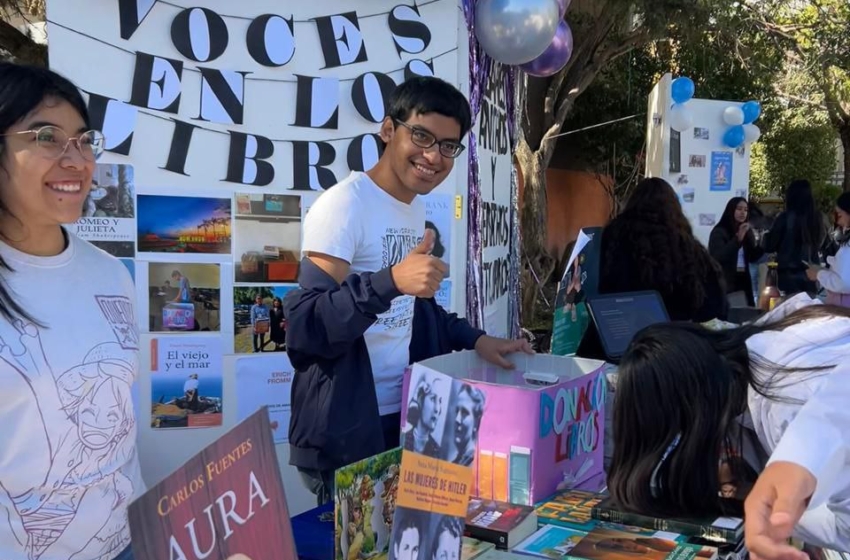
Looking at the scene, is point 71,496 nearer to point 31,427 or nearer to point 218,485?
point 31,427

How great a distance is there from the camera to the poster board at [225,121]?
269 centimetres

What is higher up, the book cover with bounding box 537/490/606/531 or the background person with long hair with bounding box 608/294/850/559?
the background person with long hair with bounding box 608/294/850/559

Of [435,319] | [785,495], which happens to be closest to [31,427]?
[435,319]

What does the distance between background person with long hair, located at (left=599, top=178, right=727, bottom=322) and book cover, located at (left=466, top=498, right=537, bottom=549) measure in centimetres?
205

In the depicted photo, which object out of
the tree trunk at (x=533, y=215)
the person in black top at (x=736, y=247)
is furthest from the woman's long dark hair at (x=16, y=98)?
the tree trunk at (x=533, y=215)

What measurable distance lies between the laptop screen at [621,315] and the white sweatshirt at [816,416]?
126 centimetres

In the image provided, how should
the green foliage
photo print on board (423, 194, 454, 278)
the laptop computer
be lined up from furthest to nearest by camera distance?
the green foliage
photo print on board (423, 194, 454, 278)
the laptop computer

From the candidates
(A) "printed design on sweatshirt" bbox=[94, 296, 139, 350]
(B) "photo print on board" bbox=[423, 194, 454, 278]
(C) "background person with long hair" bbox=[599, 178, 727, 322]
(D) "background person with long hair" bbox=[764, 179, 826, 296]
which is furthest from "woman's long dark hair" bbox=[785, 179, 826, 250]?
(A) "printed design on sweatshirt" bbox=[94, 296, 139, 350]

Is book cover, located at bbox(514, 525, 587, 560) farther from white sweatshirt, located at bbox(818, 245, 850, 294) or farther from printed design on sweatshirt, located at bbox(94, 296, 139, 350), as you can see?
white sweatshirt, located at bbox(818, 245, 850, 294)

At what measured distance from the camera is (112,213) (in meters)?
2.74

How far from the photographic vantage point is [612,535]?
1.30m

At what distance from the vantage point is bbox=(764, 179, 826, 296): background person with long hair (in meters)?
5.97

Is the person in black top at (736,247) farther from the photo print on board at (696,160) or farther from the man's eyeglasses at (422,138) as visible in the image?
the man's eyeglasses at (422,138)

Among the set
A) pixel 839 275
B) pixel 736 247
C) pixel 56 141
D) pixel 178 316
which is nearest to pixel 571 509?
pixel 56 141
